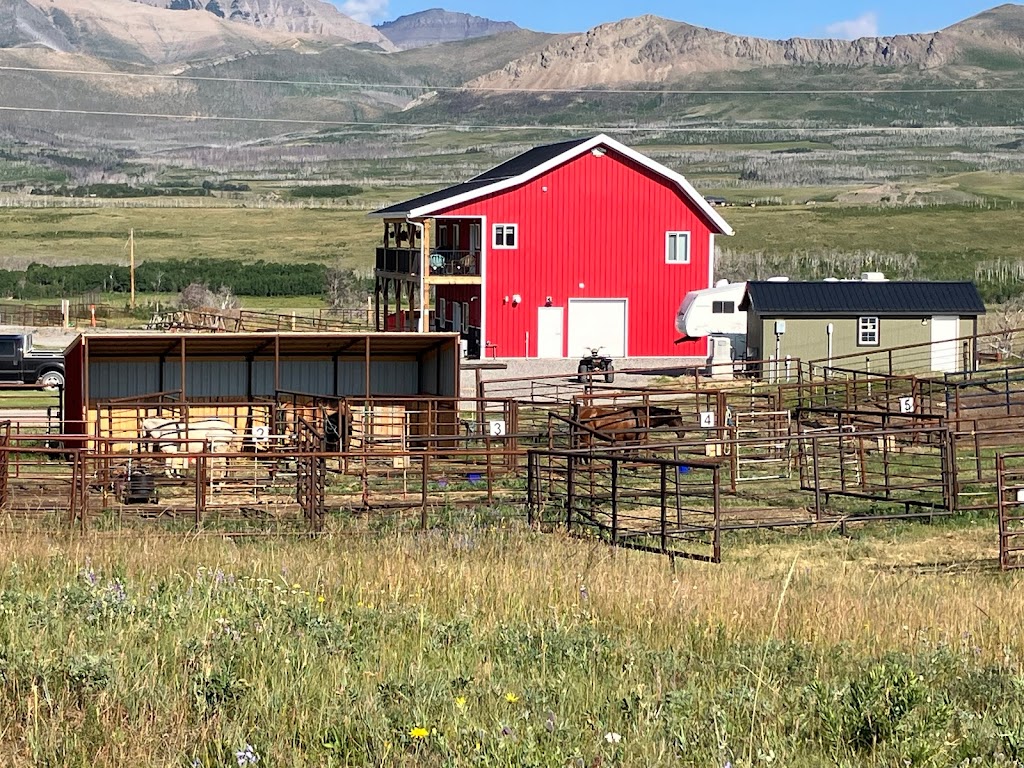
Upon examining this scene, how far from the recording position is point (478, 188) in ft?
167

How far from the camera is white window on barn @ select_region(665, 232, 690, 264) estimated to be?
5141 centimetres

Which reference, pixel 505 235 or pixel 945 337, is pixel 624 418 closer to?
pixel 945 337

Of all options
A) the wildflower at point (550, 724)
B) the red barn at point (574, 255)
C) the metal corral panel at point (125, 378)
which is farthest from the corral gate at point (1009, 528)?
the red barn at point (574, 255)

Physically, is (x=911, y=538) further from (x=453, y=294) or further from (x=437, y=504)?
(x=453, y=294)

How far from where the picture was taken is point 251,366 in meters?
31.8

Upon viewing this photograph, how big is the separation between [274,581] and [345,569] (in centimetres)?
102

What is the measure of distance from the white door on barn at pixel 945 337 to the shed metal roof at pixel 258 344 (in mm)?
16299

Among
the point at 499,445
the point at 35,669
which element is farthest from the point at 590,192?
the point at 35,669

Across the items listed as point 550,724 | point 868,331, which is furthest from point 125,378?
point 550,724

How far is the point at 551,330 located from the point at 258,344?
2052 cm

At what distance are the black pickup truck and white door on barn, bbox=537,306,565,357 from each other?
14.8m

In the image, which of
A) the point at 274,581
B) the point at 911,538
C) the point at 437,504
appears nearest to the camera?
the point at 274,581

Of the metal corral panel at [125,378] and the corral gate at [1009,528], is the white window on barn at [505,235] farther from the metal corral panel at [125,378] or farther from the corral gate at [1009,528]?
the corral gate at [1009,528]

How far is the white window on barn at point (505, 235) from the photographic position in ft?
166
